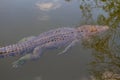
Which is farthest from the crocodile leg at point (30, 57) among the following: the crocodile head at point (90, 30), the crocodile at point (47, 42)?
the crocodile head at point (90, 30)

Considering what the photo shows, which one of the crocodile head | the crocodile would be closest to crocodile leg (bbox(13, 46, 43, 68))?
the crocodile

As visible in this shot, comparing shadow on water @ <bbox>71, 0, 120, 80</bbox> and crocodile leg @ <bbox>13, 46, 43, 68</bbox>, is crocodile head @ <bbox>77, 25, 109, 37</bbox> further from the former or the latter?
crocodile leg @ <bbox>13, 46, 43, 68</bbox>

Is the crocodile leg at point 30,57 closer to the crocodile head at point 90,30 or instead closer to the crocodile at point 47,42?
the crocodile at point 47,42

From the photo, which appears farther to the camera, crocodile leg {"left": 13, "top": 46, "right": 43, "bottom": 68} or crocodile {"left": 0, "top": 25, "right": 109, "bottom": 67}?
crocodile {"left": 0, "top": 25, "right": 109, "bottom": 67}

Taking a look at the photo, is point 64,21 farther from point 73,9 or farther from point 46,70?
point 46,70

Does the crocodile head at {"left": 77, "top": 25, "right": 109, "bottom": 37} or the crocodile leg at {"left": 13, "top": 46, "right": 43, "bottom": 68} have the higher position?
the crocodile head at {"left": 77, "top": 25, "right": 109, "bottom": 37}

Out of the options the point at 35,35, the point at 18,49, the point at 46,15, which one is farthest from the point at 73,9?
the point at 18,49

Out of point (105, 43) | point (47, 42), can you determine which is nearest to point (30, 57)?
point (47, 42)
